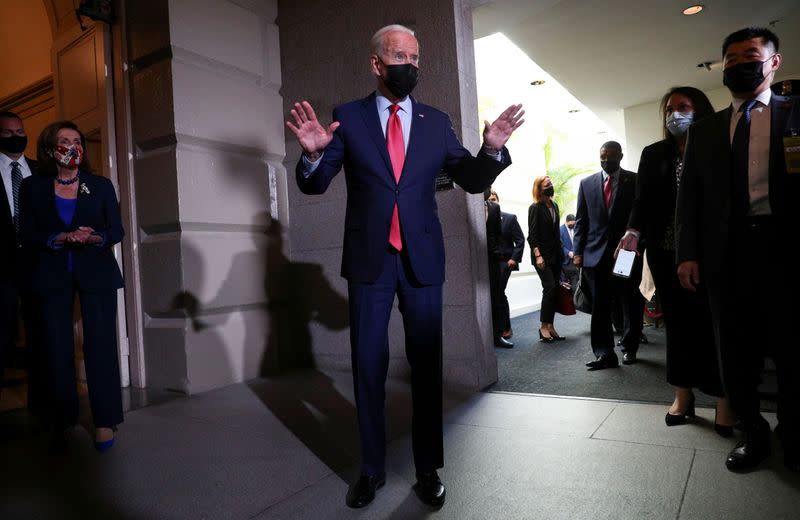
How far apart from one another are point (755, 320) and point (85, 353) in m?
2.93

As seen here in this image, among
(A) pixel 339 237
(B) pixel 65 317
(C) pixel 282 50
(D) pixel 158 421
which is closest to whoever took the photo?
(B) pixel 65 317

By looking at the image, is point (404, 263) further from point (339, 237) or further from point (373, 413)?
point (339, 237)

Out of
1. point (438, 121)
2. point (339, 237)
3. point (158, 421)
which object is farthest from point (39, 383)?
point (438, 121)

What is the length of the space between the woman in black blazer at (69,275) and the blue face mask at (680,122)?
278cm

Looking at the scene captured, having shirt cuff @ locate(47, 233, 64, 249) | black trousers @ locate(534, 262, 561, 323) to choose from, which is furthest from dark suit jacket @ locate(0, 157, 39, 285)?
black trousers @ locate(534, 262, 561, 323)

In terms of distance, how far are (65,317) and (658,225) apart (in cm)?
292

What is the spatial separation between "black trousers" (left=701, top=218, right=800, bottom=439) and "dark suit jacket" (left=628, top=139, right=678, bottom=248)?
0.54 metres

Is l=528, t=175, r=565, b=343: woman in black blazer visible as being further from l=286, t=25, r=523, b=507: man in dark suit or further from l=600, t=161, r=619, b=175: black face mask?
l=286, t=25, r=523, b=507: man in dark suit

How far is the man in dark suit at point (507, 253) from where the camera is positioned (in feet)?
17.3

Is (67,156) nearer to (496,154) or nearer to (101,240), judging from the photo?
(101,240)

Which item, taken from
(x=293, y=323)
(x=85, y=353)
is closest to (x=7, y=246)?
(x=85, y=353)

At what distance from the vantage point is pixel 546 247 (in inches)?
205

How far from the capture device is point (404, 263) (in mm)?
1812

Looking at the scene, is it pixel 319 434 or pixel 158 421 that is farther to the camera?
pixel 158 421
